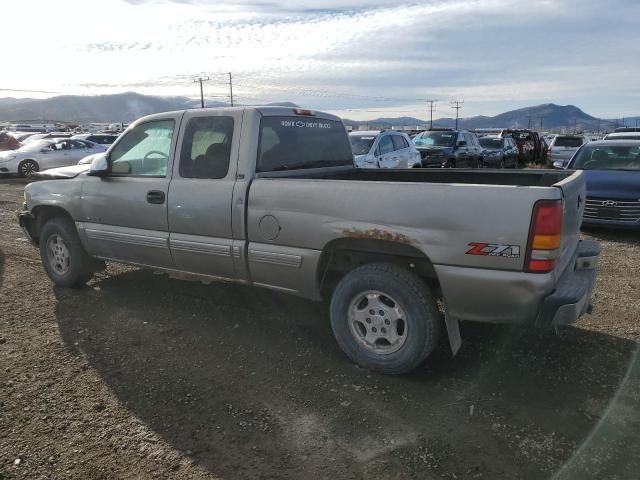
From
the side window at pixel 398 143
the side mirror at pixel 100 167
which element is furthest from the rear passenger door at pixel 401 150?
the side mirror at pixel 100 167

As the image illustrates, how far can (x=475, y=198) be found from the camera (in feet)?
10.6

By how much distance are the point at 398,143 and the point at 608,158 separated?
510cm

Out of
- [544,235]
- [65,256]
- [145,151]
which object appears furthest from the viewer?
[65,256]

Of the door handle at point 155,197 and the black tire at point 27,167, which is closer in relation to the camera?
the door handle at point 155,197

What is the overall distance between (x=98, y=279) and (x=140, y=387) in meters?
3.01

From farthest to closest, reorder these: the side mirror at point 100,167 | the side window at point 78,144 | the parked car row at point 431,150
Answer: the side window at point 78,144 → the parked car row at point 431,150 → the side mirror at point 100,167

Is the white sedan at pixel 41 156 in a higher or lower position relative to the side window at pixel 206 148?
lower

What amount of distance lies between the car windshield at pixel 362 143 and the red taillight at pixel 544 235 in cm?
910

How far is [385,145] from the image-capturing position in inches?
505

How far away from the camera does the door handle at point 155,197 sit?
4.74m

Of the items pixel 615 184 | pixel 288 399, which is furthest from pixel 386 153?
pixel 288 399

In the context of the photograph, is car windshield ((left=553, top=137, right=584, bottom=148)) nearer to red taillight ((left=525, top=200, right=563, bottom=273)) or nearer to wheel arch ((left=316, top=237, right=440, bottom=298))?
wheel arch ((left=316, top=237, right=440, bottom=298))

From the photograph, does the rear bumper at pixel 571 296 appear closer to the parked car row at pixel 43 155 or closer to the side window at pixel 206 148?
the side window at pixel 206 148

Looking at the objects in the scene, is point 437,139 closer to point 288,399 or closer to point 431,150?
point 431,150
